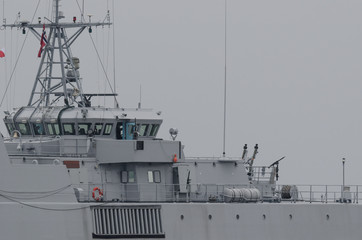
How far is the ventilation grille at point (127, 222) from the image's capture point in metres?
38.0

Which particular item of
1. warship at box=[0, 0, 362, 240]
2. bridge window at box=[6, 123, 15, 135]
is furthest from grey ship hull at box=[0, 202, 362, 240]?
bridge window at box=[6, 123, 15, 135]

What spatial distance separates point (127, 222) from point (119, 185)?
2504 mm

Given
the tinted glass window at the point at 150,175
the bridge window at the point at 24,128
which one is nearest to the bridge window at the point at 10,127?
the bridge window at the point at 24,128

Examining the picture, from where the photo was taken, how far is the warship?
36.8 m

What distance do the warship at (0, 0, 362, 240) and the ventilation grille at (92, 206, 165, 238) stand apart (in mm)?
36

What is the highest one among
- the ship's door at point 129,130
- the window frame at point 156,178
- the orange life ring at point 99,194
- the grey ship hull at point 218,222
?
the ship's door at point 129,130

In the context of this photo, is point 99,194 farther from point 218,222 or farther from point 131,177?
point 218,222

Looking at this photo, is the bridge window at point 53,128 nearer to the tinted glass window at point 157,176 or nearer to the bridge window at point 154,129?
the bridge window at point 154,129

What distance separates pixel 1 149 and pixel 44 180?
190 centimetres

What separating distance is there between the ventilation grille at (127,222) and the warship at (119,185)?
4 centimetres

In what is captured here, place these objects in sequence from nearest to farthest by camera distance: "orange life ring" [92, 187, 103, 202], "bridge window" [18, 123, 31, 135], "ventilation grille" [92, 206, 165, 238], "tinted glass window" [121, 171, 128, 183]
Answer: "ventilation grille" [92, 206, 165, 238]
"orange life ring" [92, 187, 103, 202]
"tinted glass window" [121, 171, 128, 183]
"bridge window" [18, 123, 31, 135]

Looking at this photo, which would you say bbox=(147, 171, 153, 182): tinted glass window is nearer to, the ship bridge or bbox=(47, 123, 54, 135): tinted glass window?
the ship bridge

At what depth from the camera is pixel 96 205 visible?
3791 centimetres

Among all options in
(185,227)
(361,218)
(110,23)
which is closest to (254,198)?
(185,227)
